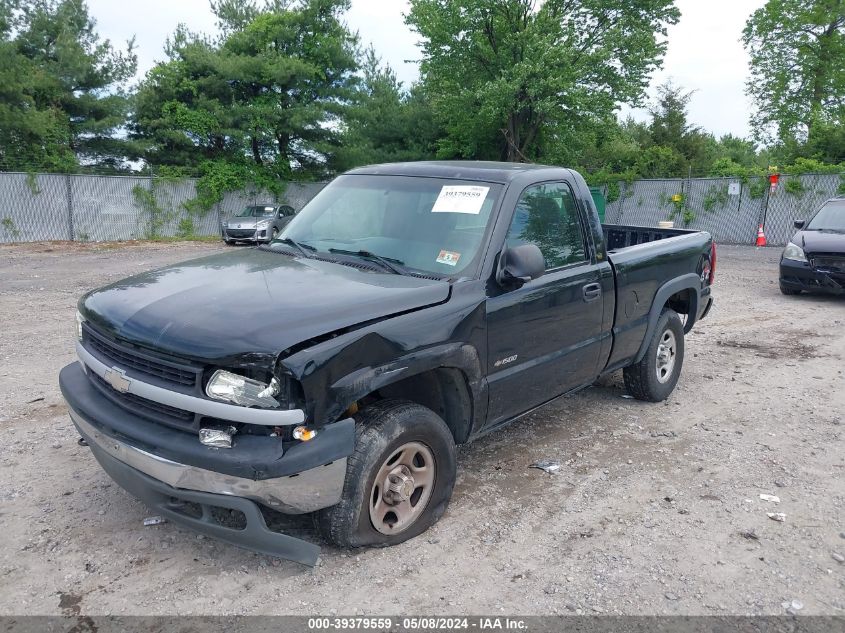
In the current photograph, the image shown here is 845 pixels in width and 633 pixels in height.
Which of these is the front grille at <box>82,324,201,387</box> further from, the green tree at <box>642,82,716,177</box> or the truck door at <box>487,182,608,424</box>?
the green tree at <box>642,82,716,177</box>

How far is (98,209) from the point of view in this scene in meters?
24.2

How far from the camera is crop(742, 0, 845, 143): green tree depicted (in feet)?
106

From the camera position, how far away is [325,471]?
274 cm

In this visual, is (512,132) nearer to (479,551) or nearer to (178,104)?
(178,104)

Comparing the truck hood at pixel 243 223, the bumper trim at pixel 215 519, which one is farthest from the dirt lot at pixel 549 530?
the truck hood at pixel 243 223

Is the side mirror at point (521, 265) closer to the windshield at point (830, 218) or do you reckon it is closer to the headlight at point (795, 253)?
the headlight at point (795, 253)

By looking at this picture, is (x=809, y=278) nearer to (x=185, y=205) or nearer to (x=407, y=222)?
(x=407, y=222)

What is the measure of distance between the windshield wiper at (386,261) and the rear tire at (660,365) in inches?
102

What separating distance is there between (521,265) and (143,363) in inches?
75.9

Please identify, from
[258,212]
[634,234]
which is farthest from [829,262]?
[258,212]

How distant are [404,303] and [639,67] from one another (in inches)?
1089

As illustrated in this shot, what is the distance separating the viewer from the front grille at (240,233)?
859 inches

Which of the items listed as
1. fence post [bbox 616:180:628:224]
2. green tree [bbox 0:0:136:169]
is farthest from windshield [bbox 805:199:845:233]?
green tree [bbox 0:0:136:169]

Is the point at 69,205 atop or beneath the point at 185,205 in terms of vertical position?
beneath
